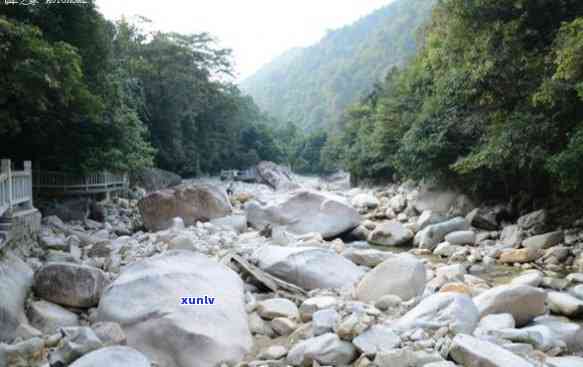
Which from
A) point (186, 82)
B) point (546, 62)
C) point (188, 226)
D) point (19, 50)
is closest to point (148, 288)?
point (19, 50)

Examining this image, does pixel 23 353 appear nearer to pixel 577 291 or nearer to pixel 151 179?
pixel 577 291

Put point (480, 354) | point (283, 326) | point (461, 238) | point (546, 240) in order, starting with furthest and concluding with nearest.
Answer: point (461, 238), point (546, 240), point (283, 326), point (480, 354)

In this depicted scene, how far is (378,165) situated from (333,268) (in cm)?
1526

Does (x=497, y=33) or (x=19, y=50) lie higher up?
(x=497, y=33)

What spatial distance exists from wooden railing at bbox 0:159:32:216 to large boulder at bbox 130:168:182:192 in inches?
422

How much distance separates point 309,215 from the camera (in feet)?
32.7

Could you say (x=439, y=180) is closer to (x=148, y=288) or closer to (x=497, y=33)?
(x=497, y=33)

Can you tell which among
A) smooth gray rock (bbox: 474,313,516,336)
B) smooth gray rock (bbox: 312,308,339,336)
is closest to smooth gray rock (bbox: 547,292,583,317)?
smooth gray rock (bbox: 474,313,516,336)

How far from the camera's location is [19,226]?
612cm

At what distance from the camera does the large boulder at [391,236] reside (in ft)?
30.8

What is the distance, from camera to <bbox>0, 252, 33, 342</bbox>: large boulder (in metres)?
3.79

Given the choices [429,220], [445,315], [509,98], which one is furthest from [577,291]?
[429,220]

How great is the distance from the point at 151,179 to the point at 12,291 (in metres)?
15.5

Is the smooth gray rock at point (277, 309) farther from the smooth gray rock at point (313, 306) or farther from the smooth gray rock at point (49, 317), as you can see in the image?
the smooth gray rock at point (49, 317)
